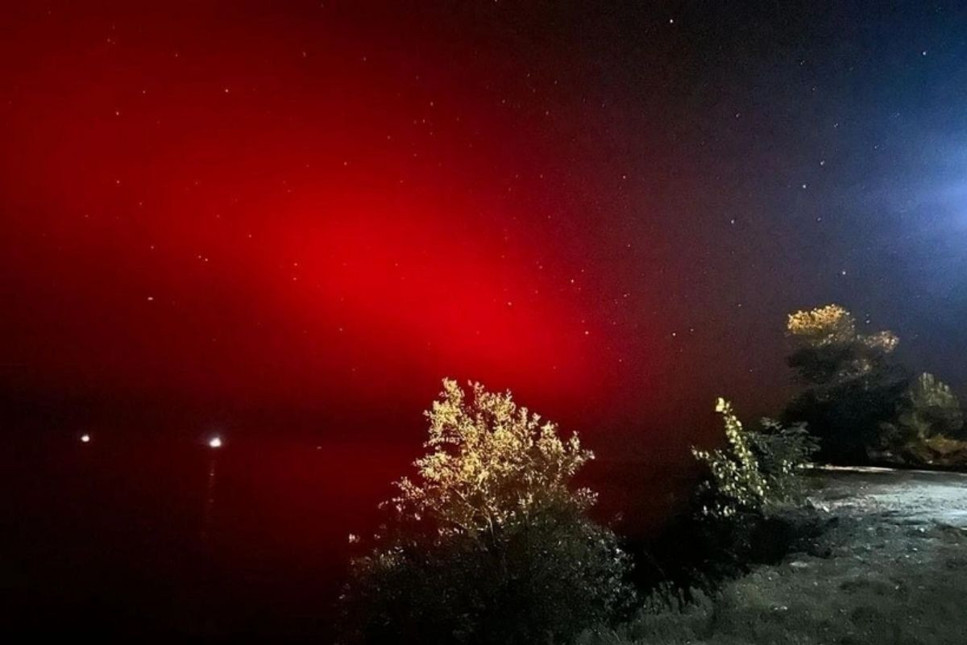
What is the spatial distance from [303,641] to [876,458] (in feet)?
57.7

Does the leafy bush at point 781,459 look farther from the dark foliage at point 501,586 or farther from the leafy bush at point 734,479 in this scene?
the dark foliage at point 501,586

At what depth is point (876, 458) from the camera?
89.0ft

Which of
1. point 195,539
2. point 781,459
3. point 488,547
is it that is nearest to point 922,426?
point 781,459

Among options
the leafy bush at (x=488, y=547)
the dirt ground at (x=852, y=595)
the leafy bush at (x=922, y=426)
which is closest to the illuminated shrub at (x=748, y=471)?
the dirt ground at (x=852, y=595)

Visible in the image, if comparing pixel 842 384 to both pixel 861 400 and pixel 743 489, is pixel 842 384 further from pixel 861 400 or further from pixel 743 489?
pixel 743 489

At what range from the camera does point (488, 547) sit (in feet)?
43.4

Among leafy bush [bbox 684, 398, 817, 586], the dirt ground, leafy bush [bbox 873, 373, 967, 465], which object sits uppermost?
leafy bush [bbox 873, 373, 967, 465]

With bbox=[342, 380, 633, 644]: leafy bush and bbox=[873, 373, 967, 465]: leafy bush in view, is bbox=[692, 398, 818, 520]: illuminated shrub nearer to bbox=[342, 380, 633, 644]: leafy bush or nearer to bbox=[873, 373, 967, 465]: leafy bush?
bbox=[342, 380, 633, 644]: leafy bush

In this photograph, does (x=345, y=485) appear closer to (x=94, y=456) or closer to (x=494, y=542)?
(x=494, y=542)

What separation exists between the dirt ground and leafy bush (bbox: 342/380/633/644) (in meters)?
1.11

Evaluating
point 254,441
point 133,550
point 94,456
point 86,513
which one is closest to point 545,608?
point 133,550

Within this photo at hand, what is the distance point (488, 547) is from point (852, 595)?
500 cm

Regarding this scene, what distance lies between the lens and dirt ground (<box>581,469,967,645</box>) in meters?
10.1

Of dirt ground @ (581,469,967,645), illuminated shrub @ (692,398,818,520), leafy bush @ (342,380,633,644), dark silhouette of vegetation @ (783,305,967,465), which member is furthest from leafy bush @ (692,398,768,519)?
dark silhouette of vegetation @ (783,305,967,465)
